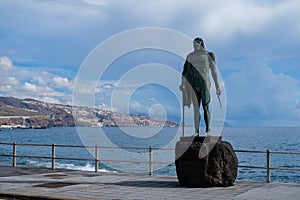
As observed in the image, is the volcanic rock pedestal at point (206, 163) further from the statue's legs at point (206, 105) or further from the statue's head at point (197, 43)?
the statue's head at point (197, 43)

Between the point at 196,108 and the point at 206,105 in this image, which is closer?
the point at 206,105

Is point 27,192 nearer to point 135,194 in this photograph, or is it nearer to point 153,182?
point 135,194

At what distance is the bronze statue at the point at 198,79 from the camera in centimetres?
1326

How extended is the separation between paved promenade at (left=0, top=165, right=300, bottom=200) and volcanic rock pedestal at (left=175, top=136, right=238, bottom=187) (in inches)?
10.8

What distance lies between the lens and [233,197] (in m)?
10.9

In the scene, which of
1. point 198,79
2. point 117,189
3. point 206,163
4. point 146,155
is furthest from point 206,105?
point 146,155

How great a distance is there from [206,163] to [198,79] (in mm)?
2349

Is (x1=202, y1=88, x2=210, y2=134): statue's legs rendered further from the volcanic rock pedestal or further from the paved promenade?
the paved promenade

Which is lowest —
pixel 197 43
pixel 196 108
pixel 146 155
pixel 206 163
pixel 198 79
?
pixel 146 155

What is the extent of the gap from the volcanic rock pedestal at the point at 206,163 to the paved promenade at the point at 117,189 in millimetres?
274

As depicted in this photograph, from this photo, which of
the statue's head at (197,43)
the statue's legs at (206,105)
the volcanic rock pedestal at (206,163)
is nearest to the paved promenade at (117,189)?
the volcanic rock pedestal at (206,163)

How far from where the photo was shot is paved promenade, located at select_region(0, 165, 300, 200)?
11.1 m

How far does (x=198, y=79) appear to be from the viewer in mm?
13320

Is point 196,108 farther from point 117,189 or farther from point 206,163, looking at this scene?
point 117,189
